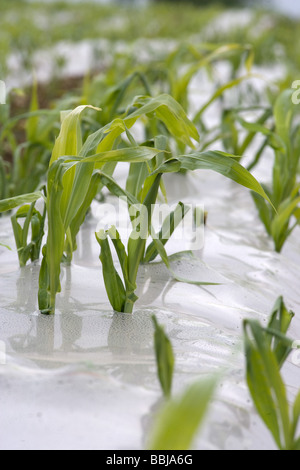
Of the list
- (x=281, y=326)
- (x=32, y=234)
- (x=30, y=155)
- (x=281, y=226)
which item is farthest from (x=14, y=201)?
(x=30, y=155)

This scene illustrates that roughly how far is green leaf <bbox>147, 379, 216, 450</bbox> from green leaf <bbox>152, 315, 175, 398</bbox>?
0.12 metres

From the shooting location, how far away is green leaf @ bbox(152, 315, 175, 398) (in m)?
0.65

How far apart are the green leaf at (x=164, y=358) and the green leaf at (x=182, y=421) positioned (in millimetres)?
116

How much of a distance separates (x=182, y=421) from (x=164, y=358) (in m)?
0.14

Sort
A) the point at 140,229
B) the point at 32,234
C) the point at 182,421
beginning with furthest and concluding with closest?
the point at 32,234 → the point at 140,229 → the point at 182,421

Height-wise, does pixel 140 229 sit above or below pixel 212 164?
below

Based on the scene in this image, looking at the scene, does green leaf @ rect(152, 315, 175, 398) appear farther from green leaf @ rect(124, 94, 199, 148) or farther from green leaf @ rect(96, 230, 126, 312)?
green leaf @ rect(124, 94, 199, 148)

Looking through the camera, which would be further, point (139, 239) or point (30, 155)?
point (30, 155)

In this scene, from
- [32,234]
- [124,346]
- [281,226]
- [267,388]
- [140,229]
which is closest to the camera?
[267,388]

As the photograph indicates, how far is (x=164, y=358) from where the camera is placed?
661mm

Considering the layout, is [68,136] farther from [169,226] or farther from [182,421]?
[182,421]

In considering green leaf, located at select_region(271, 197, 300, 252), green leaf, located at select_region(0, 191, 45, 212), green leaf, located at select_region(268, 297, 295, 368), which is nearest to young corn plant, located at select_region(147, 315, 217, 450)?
green leaf, located at select_region(268, 297, 295, 368)

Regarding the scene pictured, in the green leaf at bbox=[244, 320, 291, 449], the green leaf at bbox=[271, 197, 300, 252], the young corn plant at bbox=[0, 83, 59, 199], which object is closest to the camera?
the green leaf at bbox=[244, 320, 291, 449]
